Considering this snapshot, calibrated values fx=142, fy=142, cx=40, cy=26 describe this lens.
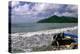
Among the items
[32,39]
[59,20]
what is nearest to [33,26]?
[32,39]

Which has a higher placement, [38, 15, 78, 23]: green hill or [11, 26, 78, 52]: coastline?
[38, 15, 78, 23]: green hill

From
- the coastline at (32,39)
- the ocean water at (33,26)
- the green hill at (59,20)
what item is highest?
the green hill at (59,20)

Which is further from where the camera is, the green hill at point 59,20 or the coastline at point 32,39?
the green hill at point 59,20

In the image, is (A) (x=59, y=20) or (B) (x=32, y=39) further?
(A) (x=59, y=20)

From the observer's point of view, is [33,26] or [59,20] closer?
[33,26]

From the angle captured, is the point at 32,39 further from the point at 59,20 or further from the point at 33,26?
the point at 59,20

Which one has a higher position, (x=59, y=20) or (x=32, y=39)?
(x=59, y=20)

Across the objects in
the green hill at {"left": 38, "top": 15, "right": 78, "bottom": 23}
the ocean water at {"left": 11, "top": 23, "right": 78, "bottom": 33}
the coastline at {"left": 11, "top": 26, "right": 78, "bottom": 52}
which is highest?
the green hill at {"left": 38, "top": 15, "right": 78, "bottom": 23}

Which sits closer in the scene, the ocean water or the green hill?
the ocean water

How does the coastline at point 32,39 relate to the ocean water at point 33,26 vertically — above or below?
below

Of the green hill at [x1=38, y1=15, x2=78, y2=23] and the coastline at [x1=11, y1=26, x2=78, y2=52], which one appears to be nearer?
the coastline at [x1=11, y1=26, x2=78, y2=52]

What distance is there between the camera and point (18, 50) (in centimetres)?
186

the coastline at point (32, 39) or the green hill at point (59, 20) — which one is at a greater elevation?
the green hill at point (59, 20)

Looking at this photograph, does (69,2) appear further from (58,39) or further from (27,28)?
(27,28)
